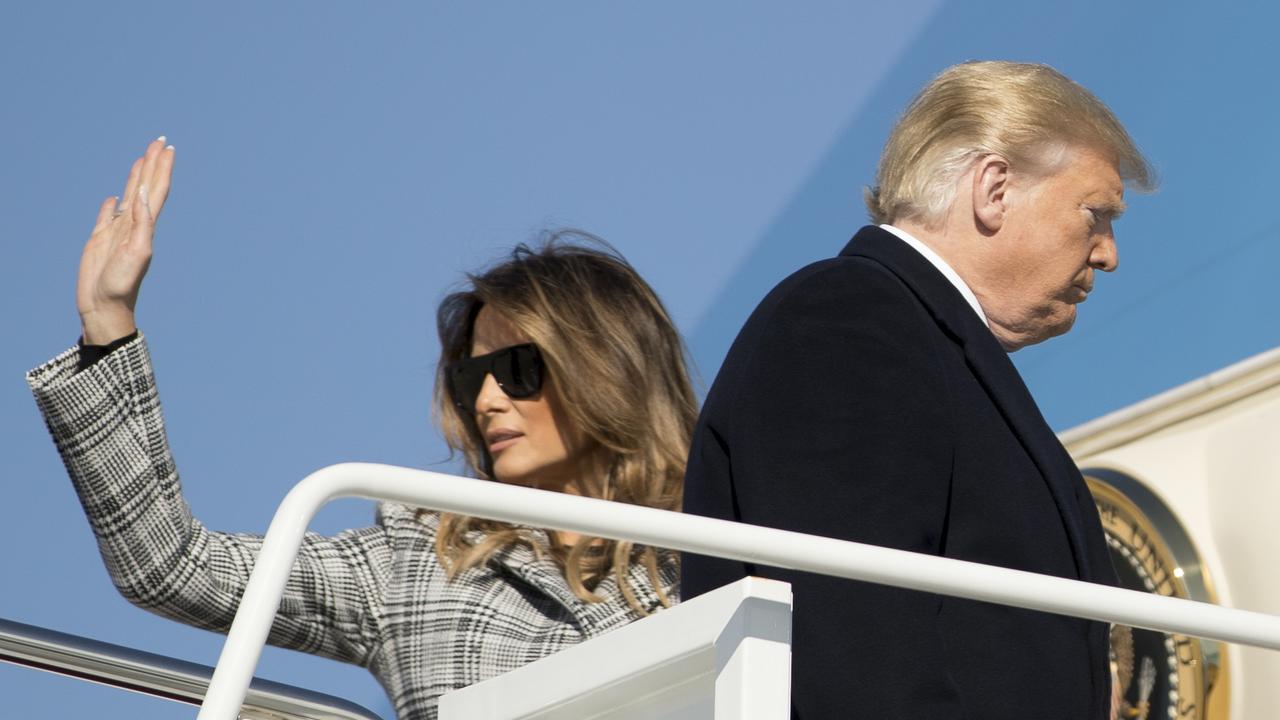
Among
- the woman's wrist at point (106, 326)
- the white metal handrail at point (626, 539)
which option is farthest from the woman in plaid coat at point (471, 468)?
the white metal handrail at point (626, 539)

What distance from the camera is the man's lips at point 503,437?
210 centimetres

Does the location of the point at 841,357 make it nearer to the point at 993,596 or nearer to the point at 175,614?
the point at 993,596

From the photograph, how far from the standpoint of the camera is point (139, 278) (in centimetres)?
199

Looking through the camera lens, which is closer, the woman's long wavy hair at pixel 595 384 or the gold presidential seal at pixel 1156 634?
the woman's long wavy hair at pixel 595 384

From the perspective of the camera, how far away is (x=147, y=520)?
1.89 meters

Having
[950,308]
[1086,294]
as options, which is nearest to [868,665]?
[950,308]

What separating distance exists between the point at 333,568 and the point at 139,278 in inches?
14.4

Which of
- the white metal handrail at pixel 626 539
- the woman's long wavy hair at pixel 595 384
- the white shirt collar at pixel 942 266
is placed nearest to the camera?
the white metal handrail at pixel 626 539

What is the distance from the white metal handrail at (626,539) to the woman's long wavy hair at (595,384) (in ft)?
3.12

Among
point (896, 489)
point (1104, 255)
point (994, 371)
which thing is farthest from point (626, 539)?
point (1104, 255)

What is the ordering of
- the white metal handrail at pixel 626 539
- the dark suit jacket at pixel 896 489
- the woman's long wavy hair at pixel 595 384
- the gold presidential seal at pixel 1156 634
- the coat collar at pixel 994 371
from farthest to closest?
the gold presidential seal at pixel 1156 634 → the woman's long wavy hair at pixel 595 384 → the coat collar at pixel 994 371 → the dark suit jacket at pixel 896 489 → the white metal handrail at pixel 626 539

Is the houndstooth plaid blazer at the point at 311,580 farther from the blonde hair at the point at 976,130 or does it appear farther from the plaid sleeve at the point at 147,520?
the blonde hair at the point at 976,130

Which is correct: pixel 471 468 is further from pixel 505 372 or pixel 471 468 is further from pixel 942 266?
pixel 942 266

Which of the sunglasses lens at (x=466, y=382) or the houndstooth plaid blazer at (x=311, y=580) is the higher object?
the sunglasses lens at (x=466, y=382)
